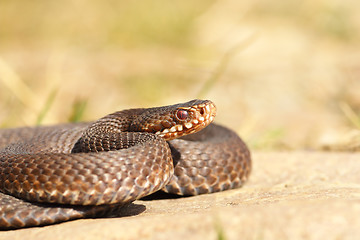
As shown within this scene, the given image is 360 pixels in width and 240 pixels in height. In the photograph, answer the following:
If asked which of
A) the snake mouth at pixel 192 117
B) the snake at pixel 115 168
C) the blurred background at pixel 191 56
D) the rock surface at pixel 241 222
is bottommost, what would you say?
the rock surface at pixel 241 222

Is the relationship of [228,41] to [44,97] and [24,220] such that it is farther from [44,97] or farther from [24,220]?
[24,220]

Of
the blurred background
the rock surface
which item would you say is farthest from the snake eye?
the blurred background

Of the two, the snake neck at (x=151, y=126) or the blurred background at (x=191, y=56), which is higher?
the blurred background at (x=191, y=56)

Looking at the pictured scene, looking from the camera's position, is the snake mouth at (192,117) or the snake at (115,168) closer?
the snake at (115,168)

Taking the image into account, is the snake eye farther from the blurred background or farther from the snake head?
the blurred background

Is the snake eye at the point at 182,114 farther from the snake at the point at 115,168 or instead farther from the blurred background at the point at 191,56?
the blurred background at the point at 191,56

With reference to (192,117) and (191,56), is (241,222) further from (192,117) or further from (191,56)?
(191,56)

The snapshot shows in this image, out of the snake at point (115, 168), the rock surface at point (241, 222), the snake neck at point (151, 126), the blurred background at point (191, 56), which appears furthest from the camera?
the blurred background at point (191, 56)

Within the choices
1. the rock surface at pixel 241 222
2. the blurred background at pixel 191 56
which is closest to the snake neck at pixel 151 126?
the rock surface at pixel 241 222
